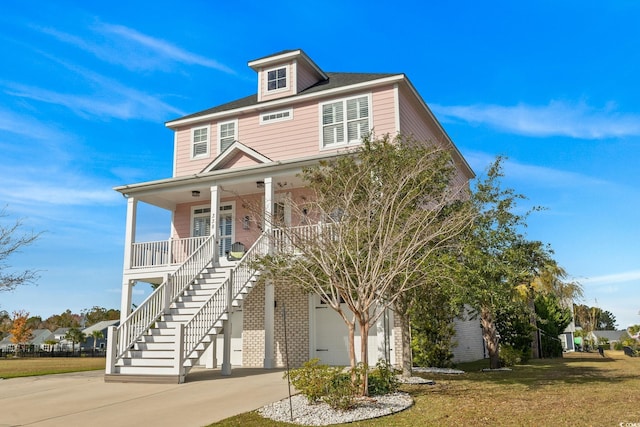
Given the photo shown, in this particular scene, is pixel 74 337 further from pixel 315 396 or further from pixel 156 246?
pixel 315 396

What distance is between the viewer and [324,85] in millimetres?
20109

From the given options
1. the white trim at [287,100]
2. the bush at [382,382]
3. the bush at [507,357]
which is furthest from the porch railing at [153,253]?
the bush at [507,357]

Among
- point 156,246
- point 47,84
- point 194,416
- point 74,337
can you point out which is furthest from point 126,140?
point 74,337

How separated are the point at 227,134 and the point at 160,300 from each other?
335 inches

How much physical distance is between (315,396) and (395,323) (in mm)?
7206

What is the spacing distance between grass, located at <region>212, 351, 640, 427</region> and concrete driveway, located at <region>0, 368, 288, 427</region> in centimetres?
100

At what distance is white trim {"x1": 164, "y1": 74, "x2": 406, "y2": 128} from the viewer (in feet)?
58.7

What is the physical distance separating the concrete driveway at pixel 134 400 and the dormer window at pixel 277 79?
464 inches

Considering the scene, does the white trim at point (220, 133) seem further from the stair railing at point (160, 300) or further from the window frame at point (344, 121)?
the stair railing at point (160, 300)

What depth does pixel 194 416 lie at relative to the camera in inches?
333

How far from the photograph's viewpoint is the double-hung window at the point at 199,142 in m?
21.4

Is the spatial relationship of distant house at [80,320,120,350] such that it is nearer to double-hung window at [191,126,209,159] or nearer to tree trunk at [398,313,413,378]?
double-hung window at [191,126,209,159]

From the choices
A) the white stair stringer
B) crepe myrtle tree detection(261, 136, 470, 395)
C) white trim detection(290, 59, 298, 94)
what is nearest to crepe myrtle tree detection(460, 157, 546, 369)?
crepe myrtle tree detection(261, 136, 470, 395)

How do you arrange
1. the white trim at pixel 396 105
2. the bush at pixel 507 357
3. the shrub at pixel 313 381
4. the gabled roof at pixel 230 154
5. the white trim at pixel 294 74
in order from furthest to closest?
the white trim at pixel 294 74, the gabled roof at pixel 230 154, the white trim at pixel 396 105, the bush at pixel 507 357, the shrub at pixel 313 381
